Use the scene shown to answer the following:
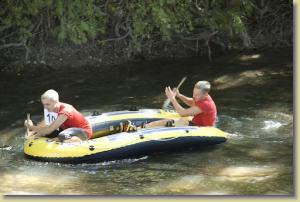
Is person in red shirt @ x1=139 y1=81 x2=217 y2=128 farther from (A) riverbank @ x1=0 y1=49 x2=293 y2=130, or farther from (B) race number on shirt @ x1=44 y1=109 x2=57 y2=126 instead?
(A) riverbank @ x1=0 y1=49 x2=293 y2=130

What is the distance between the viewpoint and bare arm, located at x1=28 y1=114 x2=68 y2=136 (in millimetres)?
6746

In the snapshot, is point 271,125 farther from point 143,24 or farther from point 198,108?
point 143,24

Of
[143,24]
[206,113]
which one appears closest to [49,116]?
[206,113]

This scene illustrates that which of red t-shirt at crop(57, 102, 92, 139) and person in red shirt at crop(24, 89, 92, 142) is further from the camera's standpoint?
red t-shirt at crop(57, 102, 92, 139)

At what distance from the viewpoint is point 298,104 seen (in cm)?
438

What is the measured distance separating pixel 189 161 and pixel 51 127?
1.76 m

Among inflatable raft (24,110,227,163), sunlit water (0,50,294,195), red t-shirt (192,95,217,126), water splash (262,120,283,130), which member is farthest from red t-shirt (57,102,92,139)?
water splash (262,120,283,130)

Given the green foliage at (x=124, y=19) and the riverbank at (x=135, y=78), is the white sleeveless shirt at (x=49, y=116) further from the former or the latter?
the green foliage at (x=124, y=19)

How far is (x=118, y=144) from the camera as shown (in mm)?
6855

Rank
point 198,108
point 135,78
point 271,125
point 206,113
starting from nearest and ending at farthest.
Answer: point 198,108 → point 206,113 → point 271,125 → point 135,78

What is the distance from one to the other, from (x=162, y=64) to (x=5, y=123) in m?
4.66

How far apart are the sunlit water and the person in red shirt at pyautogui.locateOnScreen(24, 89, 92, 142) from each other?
14.7 inches

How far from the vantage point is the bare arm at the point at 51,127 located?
6.75 metres

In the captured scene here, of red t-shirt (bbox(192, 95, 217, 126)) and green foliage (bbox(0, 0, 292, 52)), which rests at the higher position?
green foliage (bbox(0, 0, 292, 52))
